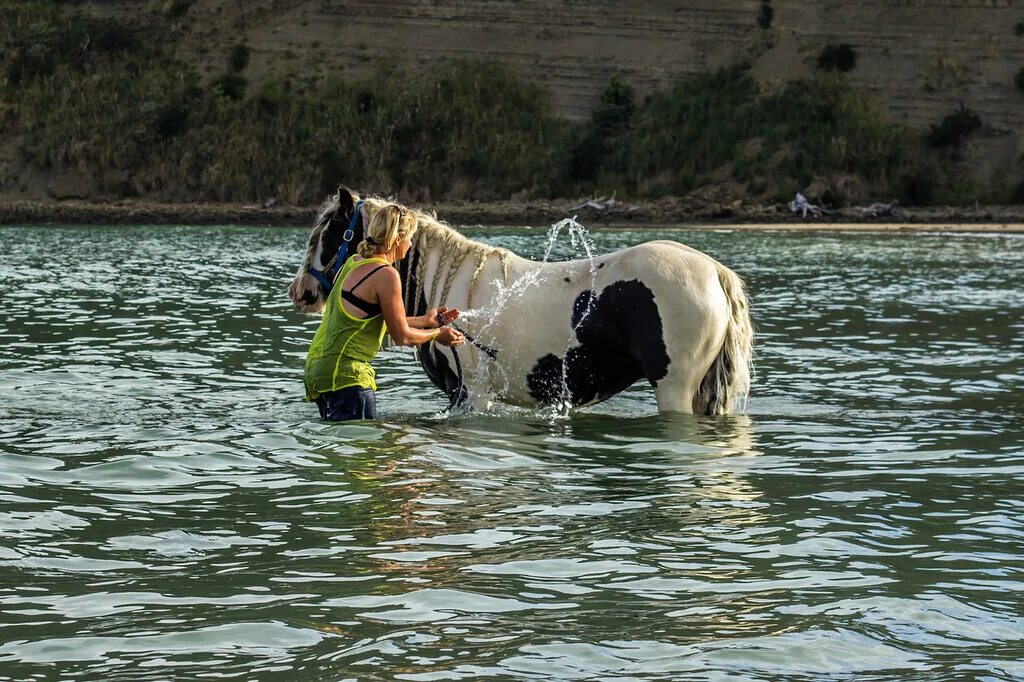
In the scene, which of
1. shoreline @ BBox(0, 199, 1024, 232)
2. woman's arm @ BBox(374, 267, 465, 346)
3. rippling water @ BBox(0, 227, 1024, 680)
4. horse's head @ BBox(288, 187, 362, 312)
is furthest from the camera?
shoreline @ BBox(0, 199, 1024, 232)

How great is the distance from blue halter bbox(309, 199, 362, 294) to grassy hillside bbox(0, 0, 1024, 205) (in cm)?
4905

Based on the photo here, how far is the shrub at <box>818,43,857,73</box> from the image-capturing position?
63.6 m

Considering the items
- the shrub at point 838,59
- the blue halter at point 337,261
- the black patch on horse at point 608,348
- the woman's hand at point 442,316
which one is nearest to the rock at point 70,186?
the shrub at point 838,59

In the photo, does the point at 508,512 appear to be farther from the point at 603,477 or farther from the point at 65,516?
the point at 65,516

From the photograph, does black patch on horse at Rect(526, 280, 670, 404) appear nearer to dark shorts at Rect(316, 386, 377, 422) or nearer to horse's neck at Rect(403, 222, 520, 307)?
horse's neck at Rect(403, 222, 520, 307)

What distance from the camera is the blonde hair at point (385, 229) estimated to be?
852 cm

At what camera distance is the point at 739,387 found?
371 inches

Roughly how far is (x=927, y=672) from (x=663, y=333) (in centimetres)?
447

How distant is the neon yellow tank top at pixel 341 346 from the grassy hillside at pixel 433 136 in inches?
1943

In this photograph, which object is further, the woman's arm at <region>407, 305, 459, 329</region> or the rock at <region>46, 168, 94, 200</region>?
the rock at <region>46, 168, 94, 200</region>

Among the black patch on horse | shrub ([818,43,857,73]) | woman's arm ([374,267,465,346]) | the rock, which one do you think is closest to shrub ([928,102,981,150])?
shrub ([818,43,857,73])

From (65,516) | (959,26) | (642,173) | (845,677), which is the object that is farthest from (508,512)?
(959,26)

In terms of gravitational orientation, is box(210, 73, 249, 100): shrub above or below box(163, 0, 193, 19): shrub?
below

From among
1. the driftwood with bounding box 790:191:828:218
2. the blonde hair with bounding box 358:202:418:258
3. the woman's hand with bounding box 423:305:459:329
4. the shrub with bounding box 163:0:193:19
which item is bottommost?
the woman's hand with bounding box 423:305:459:329
